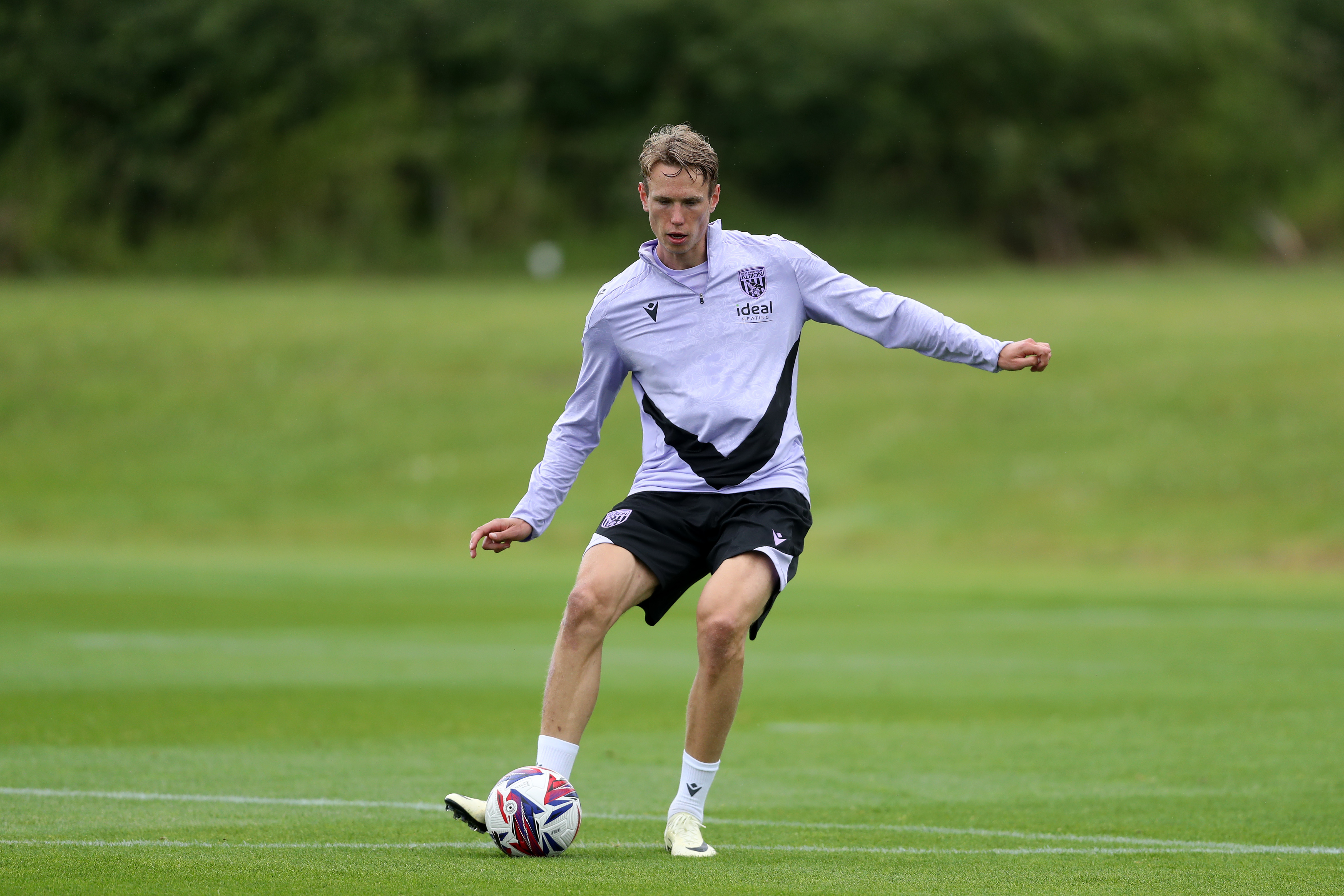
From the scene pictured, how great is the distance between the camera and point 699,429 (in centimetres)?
720

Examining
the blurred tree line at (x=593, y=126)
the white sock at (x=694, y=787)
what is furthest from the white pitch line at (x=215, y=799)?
the blurred tree line at (x=593, y=126)

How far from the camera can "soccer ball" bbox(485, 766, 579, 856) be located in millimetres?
6734

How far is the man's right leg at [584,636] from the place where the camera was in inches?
274

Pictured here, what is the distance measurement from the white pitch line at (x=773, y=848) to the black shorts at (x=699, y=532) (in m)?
0.87

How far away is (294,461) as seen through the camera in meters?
33.2

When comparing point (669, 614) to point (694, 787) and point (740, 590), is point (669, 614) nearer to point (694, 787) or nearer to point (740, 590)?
point (694, 787)

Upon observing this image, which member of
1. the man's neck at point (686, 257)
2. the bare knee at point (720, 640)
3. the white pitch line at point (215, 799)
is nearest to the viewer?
the bare knee at point (720, 640)

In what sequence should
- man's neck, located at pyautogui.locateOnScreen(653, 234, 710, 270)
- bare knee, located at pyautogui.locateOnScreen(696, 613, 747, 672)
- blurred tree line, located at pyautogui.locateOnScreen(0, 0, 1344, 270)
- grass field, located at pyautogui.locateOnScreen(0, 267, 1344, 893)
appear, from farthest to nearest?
1. blurred tree line, located at pyautogui.locateOnScreen(0, 0, 1344, 270)
2. grass field, located at pyautogui.locateOnScreen(0, 267, 1344, 893)
3. man's neck, located at pyautogui.locateOnScreen(653, 234, 710, 270)
4. bare knee, located at pyautogui.locateOnScreen(696, 613, 747, 672)

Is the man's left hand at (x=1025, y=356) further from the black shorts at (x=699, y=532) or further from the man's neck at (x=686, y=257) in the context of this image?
the man's neck at (x=686, y=257)

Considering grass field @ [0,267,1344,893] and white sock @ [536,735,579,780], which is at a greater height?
white sock @ [536,735,579,780]

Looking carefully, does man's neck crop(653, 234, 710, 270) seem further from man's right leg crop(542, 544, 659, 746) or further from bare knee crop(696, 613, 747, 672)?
bare knee crop(696, 613, 747, 672)

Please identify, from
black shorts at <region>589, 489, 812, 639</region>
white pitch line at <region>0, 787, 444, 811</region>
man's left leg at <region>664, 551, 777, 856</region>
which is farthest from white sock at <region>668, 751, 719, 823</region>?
white pitch line at <region>0, 787, 444, 811</region>

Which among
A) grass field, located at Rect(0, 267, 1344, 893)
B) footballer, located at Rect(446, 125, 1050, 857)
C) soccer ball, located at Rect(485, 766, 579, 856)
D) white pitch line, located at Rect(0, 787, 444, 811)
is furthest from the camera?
white pitch line, located at Rect(0, 787, 444, 811)

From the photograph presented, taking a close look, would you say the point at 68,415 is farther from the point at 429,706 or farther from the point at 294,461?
the point at 429,706
